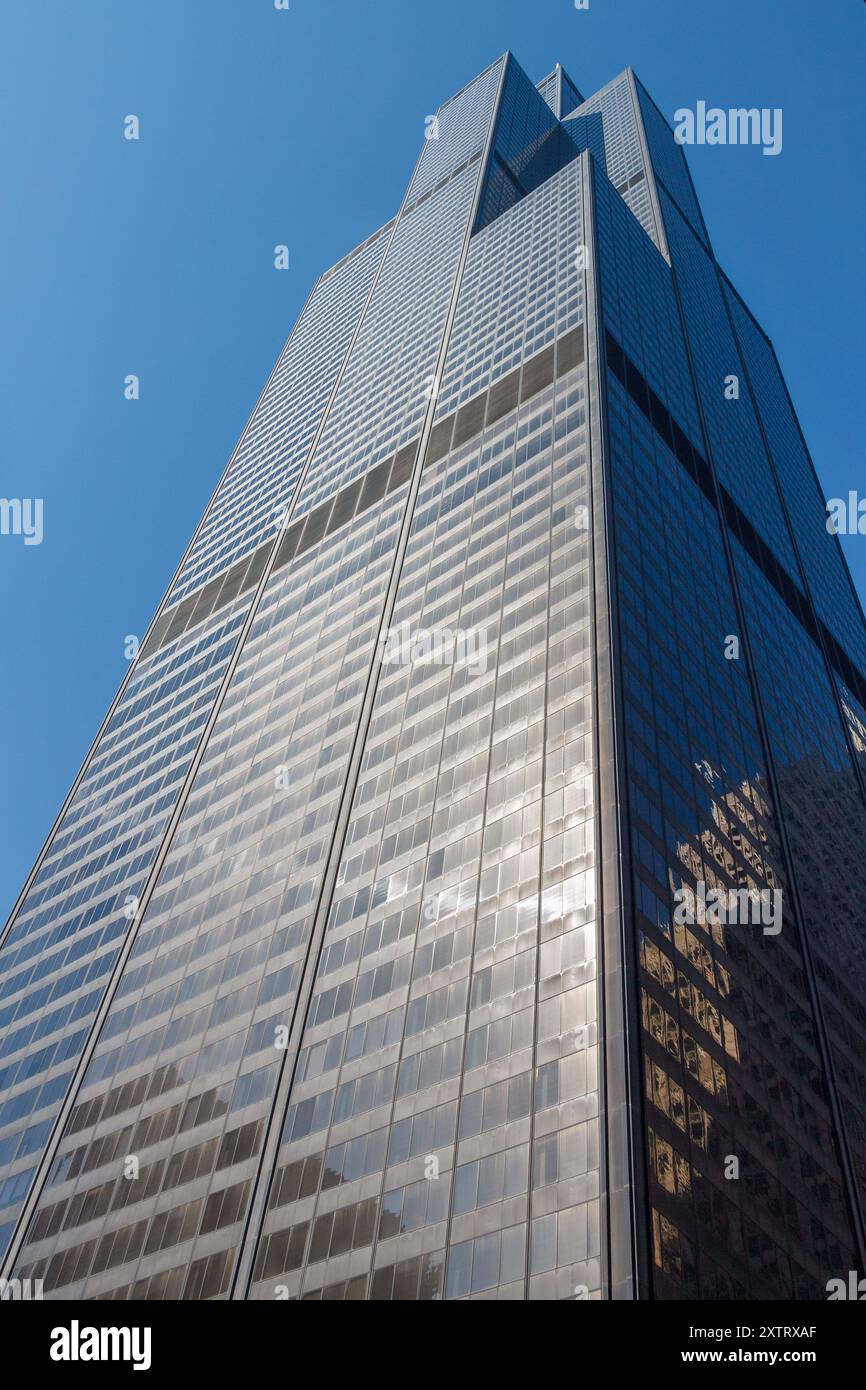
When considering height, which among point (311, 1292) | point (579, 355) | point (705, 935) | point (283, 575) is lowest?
point (311, 1292)

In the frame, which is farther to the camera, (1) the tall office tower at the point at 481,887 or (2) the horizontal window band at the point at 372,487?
(2) the horizontal window band at the point at 372,487

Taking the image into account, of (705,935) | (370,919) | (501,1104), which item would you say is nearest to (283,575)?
(370,919)

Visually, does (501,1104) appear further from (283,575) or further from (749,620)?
(283,575)

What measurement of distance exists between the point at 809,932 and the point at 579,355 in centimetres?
5199

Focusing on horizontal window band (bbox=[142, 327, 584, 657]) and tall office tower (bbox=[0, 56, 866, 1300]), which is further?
horizontal window band (bbox=[142, 327, 584, 657])

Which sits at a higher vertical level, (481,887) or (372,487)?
(372,487)

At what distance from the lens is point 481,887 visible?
58125mm

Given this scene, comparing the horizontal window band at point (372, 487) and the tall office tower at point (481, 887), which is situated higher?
the horizontal window band at point (372, 487)

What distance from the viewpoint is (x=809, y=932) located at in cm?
7212

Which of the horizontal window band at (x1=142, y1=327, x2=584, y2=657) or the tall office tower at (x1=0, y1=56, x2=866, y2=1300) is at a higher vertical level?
the horizontal window band at (x1=142, y1=327, x2=584, y2=657)

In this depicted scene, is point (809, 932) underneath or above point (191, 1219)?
above

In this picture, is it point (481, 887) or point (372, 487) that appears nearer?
point (481, 887)

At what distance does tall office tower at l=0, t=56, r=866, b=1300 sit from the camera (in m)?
47.2

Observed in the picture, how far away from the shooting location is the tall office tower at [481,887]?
47.2m
